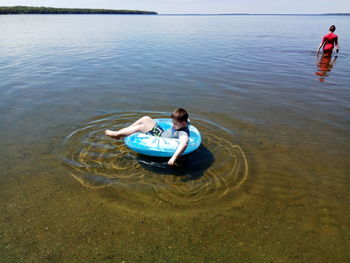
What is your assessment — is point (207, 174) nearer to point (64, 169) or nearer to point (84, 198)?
point (84, 198)

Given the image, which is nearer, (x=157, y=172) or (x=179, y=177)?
(x=179, y=177)

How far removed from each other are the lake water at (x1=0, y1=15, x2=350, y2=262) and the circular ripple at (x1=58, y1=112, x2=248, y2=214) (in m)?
0.02

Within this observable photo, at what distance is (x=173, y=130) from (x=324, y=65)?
1175 cm

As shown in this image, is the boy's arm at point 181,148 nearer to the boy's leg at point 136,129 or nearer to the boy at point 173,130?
the boy at point 173,130

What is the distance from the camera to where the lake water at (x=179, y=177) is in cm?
332

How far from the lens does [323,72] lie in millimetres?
11859

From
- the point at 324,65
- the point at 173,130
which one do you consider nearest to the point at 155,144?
the point at 173,130

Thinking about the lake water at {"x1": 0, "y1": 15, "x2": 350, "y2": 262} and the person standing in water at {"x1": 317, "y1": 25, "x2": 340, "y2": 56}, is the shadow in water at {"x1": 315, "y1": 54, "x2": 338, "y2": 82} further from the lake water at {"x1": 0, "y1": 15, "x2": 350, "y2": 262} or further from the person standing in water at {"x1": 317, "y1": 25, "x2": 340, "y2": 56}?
the lake water at {"x1": 0, "y1": 15, "x2": 350, "y2": 262}

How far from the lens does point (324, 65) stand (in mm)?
13297

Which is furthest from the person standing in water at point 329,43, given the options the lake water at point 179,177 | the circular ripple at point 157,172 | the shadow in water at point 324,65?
the circular ripple at point 157,172

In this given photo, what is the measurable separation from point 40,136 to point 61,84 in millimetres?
4720

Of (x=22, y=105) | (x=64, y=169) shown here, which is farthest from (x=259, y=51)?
(x=64, y=169)

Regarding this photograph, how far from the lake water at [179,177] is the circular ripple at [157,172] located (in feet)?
0.08

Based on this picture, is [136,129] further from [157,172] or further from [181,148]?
[181,148]
